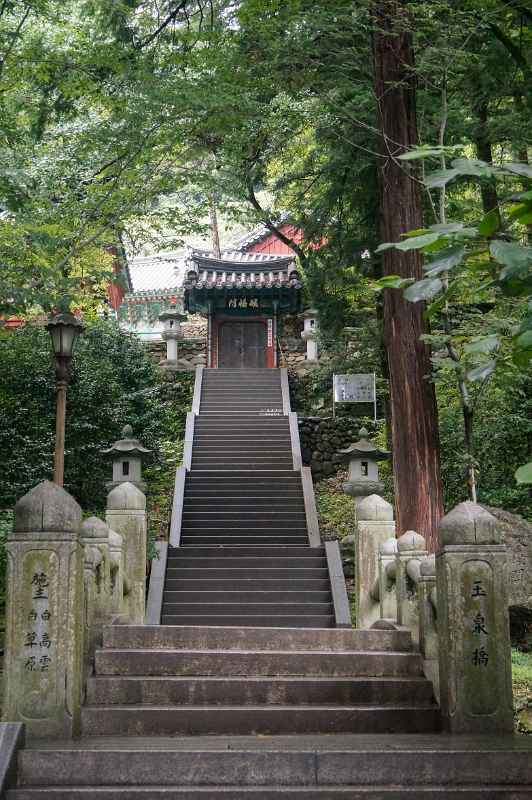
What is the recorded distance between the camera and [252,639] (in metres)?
7.40

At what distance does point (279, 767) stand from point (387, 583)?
3.71m

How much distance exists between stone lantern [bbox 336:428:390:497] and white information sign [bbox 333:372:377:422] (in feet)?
14.9

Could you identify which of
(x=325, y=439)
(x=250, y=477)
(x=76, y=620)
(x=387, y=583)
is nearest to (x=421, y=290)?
(x=76, y=620)

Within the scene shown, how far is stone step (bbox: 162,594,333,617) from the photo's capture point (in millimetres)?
12797

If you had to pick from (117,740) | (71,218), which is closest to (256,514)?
(71,218)

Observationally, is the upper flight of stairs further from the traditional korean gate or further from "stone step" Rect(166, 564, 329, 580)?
the traditional korean gate

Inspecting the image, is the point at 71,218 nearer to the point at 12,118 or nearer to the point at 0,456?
the point at 12,118

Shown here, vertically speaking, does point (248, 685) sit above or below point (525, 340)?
below

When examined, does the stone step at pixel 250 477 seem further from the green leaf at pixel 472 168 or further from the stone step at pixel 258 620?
the green leaf at pixel 472 168

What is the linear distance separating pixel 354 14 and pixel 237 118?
75.3 inches

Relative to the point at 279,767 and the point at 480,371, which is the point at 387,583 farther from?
the point at 480,371

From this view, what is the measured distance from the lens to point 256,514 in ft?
56.2

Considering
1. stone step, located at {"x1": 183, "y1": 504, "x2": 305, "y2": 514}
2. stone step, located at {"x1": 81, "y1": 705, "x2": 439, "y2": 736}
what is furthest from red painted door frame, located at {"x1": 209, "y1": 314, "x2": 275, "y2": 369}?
stone step, located at {"x1": 81, "y1": 705, "x2": 439, "y2": 736}

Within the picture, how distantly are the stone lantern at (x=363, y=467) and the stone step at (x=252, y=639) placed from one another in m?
8.25
